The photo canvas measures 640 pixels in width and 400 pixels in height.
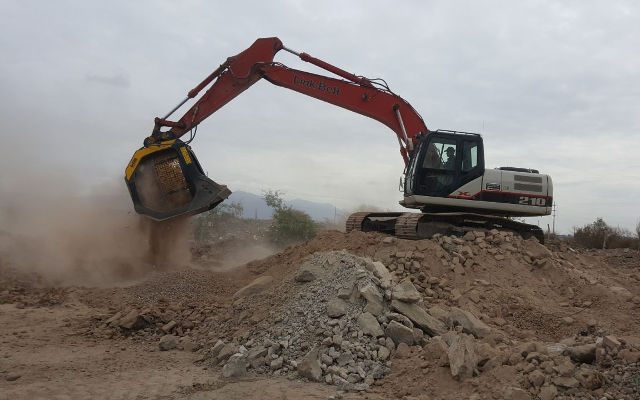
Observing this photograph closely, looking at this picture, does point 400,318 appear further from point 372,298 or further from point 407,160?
point 407,160

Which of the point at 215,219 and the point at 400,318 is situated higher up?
Answer: the point at 215,219

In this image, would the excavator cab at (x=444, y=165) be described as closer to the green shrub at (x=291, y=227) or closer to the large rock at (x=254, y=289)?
the large rock at (x=254, y=289)

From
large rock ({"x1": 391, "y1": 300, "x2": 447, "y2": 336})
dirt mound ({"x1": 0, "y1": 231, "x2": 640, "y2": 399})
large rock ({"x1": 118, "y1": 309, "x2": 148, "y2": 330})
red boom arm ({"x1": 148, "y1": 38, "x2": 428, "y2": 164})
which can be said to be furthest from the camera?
red boom arm ({"x1": 148, "y1": 38, "x2": 428, "y2": 164})

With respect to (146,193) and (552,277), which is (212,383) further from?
(552,277)

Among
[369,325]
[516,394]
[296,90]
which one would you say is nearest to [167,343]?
[369,325]

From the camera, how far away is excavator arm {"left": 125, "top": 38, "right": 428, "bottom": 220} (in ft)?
30.6

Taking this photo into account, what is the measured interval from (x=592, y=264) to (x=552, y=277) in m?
2.37

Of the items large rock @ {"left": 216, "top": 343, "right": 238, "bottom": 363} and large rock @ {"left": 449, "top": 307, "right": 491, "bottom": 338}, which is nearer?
large rock @ {"left": 216, "top": 343, "right": 238, "bottom": 363}

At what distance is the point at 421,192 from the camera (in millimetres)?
10312

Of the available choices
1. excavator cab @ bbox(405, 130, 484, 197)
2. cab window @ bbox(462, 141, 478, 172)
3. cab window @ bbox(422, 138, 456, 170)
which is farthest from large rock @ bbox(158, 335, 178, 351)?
cab window @ bbox(462, 141, 478, 172)

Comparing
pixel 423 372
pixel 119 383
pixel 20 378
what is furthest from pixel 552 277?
pixel 20 378

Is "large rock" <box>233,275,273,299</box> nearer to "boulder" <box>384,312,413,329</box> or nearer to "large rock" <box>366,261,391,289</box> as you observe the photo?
"large rock" <box>366,261,391,289</box>

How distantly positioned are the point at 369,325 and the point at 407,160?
5.41m

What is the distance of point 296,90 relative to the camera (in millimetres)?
10586
